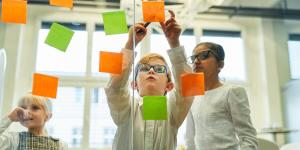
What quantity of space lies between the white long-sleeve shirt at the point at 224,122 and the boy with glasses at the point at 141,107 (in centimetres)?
12

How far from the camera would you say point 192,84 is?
2.54 ft

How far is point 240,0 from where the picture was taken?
178 cm

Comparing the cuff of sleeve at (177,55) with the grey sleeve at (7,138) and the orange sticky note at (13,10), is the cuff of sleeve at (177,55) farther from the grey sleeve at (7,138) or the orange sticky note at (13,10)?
the grey sleeve at (7,138)

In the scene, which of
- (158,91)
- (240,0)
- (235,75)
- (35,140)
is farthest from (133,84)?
(240,0)

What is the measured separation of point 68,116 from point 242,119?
0.91m

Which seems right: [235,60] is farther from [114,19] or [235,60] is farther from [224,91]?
[114,19]

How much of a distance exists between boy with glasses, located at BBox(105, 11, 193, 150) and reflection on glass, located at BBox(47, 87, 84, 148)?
1.71ft

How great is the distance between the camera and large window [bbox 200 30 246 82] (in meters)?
1.39

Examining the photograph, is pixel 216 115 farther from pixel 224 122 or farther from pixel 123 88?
pixel 123 88

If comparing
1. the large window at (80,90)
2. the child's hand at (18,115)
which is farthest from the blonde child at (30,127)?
the large window at (80,90)

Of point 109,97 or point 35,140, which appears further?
point 35,140

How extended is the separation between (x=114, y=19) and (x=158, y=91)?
23cm

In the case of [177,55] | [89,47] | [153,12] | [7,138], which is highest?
[89,47]

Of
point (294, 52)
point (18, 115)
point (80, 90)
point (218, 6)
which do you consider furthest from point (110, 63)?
point (294, 52)
